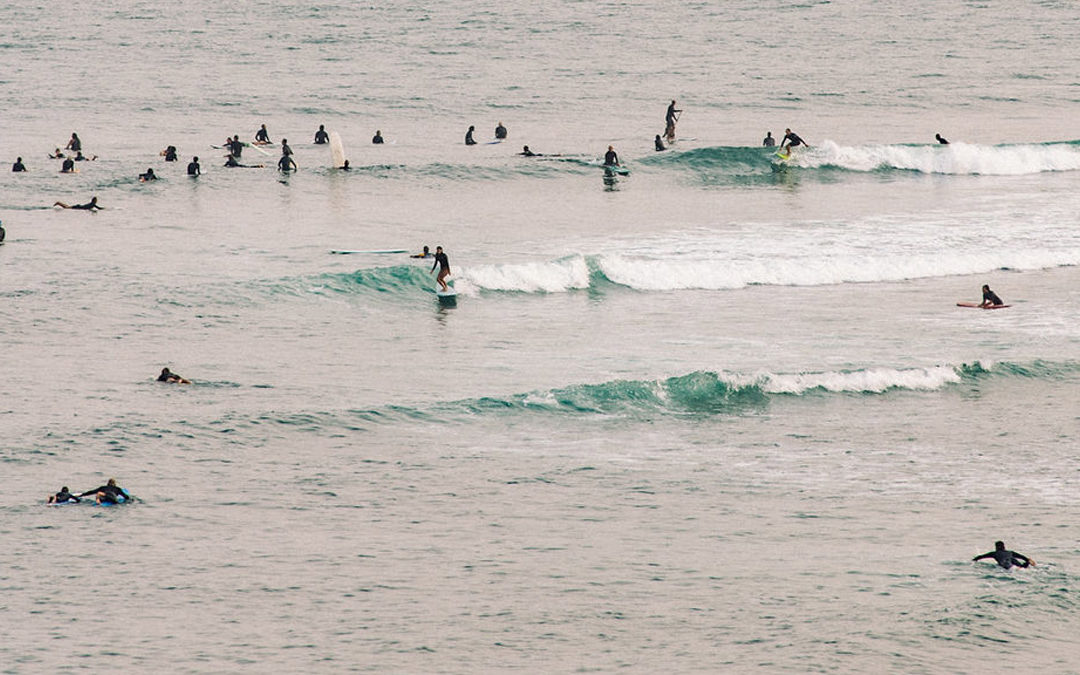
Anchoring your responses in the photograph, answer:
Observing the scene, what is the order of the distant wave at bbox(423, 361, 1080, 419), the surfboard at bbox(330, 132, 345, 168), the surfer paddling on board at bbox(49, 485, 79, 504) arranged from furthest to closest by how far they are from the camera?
1. the surfboard at bbox(330, 132, 345, 168)
2. the distant wave at bbox(423, 361, 1080, 419)
3. the surfer paddling on board at bbox(49, 485, 79, 504)

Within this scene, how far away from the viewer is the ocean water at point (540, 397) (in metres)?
19.2

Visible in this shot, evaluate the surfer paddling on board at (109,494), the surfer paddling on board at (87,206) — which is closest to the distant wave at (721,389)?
the surfer paddling on board at (109,494)

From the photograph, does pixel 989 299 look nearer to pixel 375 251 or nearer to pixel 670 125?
pixel 375 251

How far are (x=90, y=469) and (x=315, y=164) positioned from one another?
31609mm

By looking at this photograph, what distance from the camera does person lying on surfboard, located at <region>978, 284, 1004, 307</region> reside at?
118ft

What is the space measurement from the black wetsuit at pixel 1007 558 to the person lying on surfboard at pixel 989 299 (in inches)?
639

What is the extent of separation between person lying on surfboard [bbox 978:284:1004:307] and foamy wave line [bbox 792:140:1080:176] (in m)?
21.7

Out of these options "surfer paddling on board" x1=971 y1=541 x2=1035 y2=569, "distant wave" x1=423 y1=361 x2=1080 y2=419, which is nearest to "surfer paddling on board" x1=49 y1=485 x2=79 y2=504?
"distant wave" x1=423 y1=361 x2=1080 y2=419

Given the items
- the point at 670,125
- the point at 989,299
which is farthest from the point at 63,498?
the point at 670,125

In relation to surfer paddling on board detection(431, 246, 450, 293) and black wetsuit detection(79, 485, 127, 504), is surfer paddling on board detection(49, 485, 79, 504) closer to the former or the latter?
black wetsuit detection(79, 485, 127, 504)

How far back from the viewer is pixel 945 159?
5797 centimetres

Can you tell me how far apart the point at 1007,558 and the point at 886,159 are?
39.9m

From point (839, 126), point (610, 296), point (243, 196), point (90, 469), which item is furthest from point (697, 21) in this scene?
point (90, 469)

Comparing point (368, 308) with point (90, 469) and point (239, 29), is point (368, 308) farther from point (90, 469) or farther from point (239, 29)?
point (239, 29)
